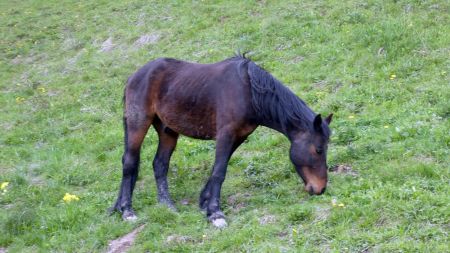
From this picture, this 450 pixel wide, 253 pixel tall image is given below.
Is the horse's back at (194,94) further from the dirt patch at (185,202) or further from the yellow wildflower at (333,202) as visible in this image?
the yellow wildflower at (333,202)

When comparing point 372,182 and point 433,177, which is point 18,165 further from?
point 433,177

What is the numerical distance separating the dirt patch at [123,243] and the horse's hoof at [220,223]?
98cm

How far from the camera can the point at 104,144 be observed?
10.7 m

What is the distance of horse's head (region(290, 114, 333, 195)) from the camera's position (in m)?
6.61

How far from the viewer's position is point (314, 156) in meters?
6.64

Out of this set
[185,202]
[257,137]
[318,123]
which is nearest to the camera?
[318,123]

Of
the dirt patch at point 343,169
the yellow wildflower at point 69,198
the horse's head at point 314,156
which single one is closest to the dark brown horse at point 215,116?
the horse's head at point 314,156

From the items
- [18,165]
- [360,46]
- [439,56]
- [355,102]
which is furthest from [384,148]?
[18,165]

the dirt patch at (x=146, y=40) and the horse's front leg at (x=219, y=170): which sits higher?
the horse's front leg at (x=219, y=170)

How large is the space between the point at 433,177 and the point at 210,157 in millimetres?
3789

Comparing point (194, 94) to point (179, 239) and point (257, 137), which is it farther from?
point (257, 137)

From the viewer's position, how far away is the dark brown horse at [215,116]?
6730 mm

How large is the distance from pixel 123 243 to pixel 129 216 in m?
0.67

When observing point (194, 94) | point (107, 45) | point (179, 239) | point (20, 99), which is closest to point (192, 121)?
point (194, 94)
